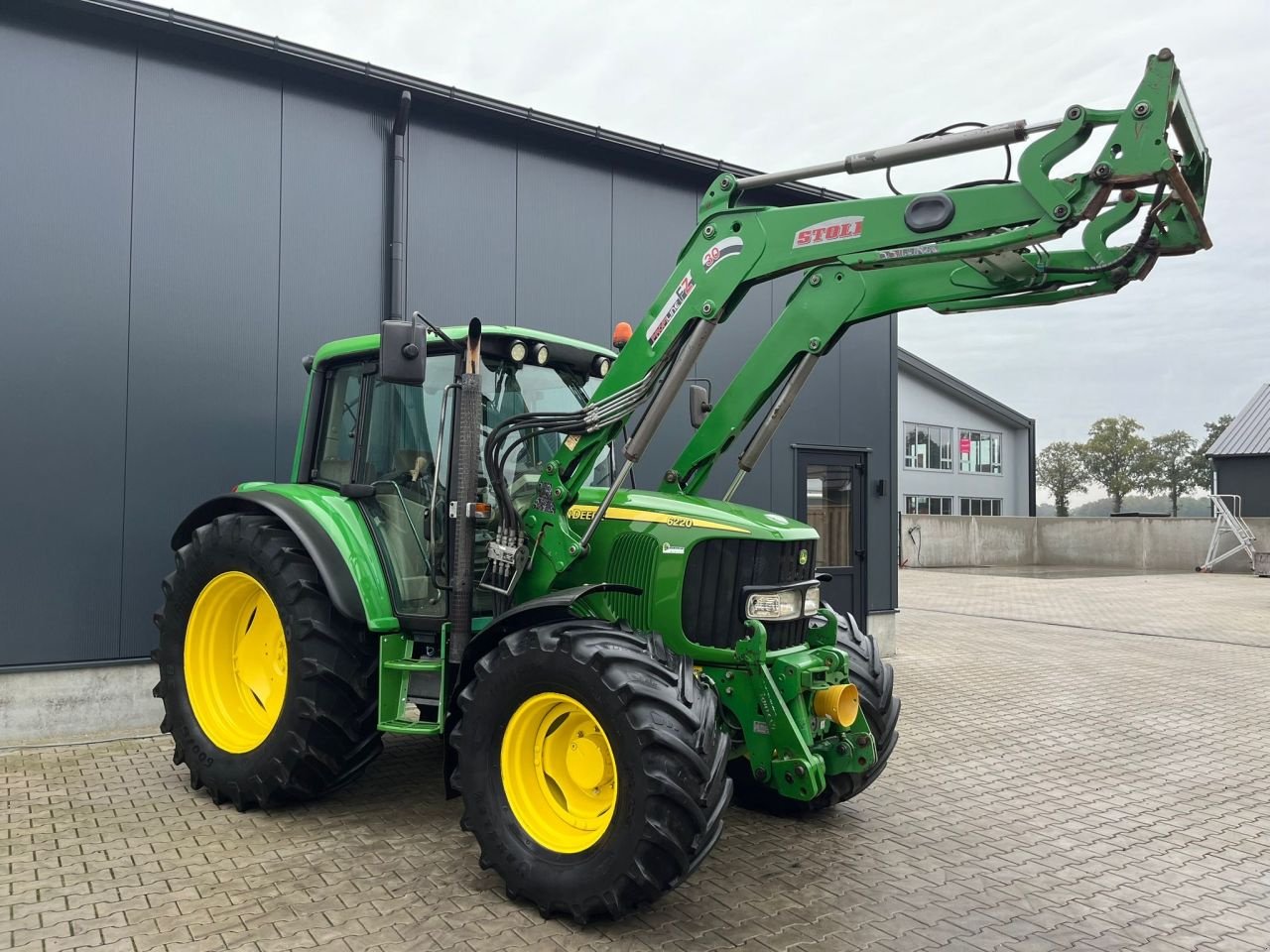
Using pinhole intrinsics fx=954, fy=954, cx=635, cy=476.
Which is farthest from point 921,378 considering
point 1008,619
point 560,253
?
point 560,253

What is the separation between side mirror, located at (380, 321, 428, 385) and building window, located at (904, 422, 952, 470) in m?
34.2

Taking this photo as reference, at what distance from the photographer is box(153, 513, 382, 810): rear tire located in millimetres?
4711

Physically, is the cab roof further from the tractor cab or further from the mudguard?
the mudguard

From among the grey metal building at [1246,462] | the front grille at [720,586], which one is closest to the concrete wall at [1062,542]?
the grey metal building at [1246,462]

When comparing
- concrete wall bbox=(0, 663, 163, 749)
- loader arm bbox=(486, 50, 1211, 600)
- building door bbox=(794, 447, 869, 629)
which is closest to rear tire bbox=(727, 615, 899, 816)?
loader arm bbox=(486, 50, 1211, 600)

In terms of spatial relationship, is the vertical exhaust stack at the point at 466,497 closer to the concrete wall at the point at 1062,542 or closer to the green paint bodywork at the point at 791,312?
the green paint bodywork at the point at 791,312

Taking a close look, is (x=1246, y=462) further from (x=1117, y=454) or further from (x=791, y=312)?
(x=791, y=312)

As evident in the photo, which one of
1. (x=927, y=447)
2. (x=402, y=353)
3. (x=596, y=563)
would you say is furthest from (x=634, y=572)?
(x=927, y=447)

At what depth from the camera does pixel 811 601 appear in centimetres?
484

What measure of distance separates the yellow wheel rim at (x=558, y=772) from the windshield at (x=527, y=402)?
1152mm

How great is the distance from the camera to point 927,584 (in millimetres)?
21703

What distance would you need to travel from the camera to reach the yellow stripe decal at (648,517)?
4.41m

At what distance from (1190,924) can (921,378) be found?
3437cm

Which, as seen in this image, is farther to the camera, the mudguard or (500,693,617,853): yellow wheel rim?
the mudguard
